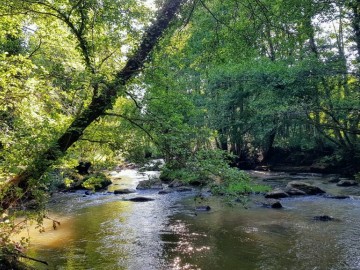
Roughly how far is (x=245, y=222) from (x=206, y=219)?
170cm

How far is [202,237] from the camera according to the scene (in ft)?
37.7

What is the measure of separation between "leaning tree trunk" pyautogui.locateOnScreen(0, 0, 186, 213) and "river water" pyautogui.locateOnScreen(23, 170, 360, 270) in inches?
131

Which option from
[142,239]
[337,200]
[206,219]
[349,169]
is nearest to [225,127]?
[349,169]

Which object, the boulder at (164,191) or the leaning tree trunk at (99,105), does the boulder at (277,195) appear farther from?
the leaning tree trunk at (99,105)

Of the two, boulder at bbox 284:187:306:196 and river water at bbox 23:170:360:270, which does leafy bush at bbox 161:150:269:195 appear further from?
boulder at bbox 284:187:306:196

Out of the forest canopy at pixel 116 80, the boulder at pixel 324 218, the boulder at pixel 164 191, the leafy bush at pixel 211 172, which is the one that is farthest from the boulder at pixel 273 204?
the leafy bush at pixel 211 172

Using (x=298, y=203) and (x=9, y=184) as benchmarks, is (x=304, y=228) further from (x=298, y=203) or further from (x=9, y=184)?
(x=9, y=184)

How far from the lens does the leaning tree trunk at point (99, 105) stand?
21.5 feet

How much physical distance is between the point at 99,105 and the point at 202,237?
6.73 metres

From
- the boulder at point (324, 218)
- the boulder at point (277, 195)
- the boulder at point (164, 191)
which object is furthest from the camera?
the boulder at point (164, 191)

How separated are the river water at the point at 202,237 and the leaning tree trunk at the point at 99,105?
131 inches

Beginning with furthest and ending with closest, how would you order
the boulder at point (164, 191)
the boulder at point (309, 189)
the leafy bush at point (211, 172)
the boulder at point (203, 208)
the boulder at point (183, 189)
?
1. the boulder at point (183, 189)
2. the boulder at point (164, 191)
3. the boulder at point (309, 189)
4. the boulder at point (203, 208)
5. the leafy bush at point (211, 172)

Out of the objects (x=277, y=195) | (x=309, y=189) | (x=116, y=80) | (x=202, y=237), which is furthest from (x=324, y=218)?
(x=116, y=80)

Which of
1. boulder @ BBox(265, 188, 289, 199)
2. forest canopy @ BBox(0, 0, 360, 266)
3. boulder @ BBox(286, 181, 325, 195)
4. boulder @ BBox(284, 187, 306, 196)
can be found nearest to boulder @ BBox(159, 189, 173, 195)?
boulder @ BBox(265, 188, 289, 199)
